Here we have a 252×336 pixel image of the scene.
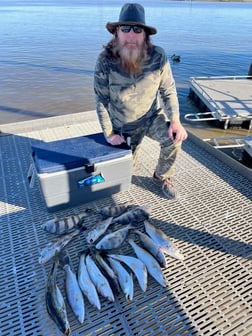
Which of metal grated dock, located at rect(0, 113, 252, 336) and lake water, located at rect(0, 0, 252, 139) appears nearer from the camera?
metal grated dock, located at rect(0, 113, 252, 336)

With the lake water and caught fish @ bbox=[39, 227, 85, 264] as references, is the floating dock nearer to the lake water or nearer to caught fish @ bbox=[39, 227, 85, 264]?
the lake water

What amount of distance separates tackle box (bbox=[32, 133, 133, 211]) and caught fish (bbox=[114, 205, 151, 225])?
48 cm

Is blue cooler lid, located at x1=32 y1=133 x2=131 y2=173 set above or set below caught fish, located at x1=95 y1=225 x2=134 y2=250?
above

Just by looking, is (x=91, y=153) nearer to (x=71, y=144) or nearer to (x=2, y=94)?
(x=71, y=144)

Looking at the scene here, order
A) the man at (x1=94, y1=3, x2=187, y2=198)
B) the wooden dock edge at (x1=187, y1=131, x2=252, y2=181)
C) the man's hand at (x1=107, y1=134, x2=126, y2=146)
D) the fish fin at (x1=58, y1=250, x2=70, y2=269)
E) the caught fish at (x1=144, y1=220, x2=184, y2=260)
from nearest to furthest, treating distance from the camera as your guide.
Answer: the fish fin at (x1=58, y1=250, x2=70, y2=269) → the caught fish at (x1=144, y1=220, x2=184, y2=260) → the man at (x1=94, y1=3, x2=187, y2=198) → the man's hand at (x1=107, y1=134, x2=126, y2=146) → the wooden dock edge at (x1=187, y1=131, x2=252, y2=181)

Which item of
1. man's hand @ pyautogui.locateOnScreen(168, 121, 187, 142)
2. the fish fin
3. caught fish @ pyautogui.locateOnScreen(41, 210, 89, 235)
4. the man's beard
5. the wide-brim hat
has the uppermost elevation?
the wide-brim hat

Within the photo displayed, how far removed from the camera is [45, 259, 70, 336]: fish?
209 cm

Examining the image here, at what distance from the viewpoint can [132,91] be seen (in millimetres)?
3275

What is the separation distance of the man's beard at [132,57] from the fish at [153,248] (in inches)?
74.0

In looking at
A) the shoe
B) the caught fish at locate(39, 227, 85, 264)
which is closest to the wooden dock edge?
the shoe

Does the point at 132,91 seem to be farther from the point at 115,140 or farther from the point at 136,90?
the point at 115,140

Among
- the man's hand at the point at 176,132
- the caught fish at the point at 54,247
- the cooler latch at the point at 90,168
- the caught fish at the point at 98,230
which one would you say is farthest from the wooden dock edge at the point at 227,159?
the caught fish at the point at 54,247

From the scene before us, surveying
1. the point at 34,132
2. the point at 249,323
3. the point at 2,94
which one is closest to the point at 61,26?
the point at 2,94

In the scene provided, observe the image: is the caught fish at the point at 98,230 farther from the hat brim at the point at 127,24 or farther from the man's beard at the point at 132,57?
the hat brim at the point at 127,24
